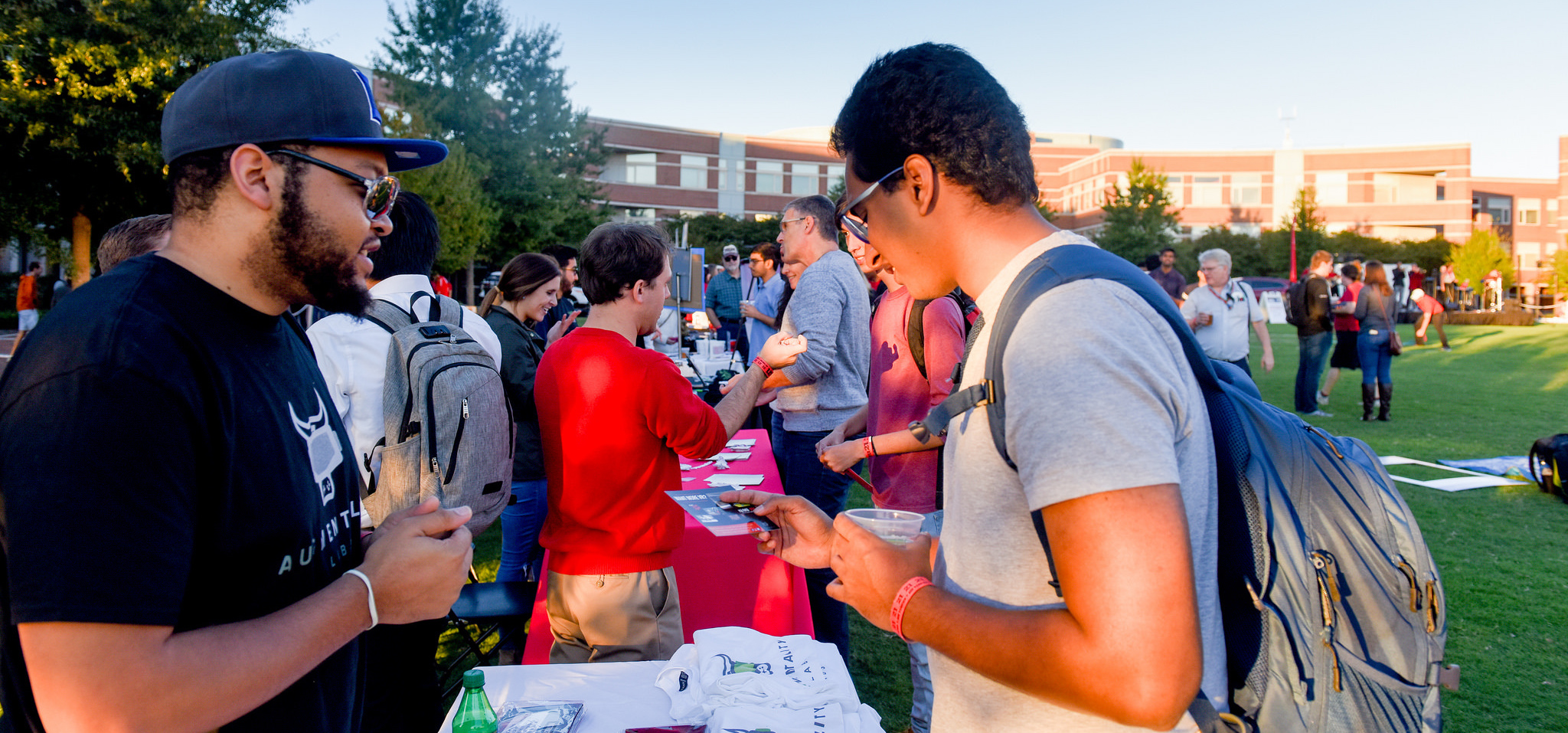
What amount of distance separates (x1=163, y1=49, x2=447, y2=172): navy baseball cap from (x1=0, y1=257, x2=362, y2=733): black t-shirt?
24 centimetres

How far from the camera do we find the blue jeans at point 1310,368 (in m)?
11.3

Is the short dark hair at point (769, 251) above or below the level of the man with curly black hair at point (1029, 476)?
above

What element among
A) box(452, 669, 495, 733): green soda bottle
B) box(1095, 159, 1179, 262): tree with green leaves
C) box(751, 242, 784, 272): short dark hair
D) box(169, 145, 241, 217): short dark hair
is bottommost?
box(452, 669, 495, 733): green soda bottle

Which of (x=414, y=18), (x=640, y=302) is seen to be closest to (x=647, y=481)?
(x=640, y=302)

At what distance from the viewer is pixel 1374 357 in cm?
1102

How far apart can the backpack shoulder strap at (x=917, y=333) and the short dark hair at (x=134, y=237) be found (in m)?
2.92

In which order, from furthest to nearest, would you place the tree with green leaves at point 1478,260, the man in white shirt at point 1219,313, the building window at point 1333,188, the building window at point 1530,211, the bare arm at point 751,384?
1. the building window at point 1530,211
2. the building window at point 1333,188
3. the tree with green leaves at point 1478,260
4. the man in white shirt at point 1219,313
5. the bare arm at point 751,384

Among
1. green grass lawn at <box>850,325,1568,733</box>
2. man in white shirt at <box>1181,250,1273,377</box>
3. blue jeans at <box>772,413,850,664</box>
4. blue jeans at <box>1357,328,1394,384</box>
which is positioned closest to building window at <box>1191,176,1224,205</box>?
green grass lawn at <box>850,325,1568,733</box>

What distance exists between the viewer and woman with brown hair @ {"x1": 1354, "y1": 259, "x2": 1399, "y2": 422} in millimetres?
10859

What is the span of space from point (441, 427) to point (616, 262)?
862mm

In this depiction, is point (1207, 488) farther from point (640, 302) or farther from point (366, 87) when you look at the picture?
point (640, 302)

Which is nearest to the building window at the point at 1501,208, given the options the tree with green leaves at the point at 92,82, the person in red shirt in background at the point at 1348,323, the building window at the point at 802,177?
Answer: the building window at the point at 802,177

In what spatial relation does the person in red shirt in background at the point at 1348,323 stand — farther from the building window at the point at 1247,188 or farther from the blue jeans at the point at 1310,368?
the building window at the point at 1247,188

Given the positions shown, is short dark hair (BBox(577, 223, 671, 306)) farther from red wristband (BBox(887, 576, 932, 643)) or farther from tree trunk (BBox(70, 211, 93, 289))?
tree trunk (BBox(70, 211, 93, 289))
